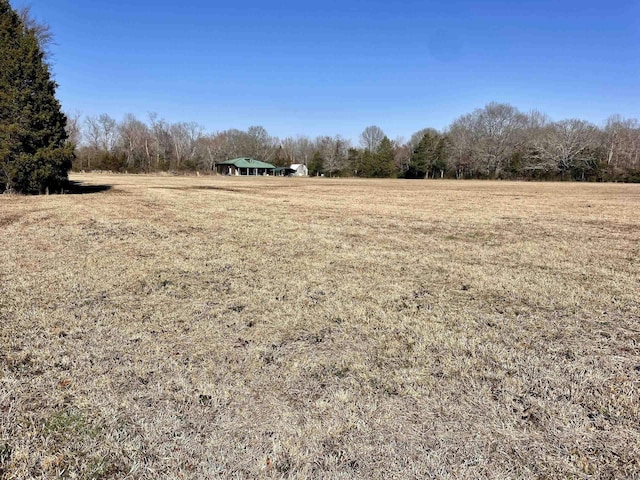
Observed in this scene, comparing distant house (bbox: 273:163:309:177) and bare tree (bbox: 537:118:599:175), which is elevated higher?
bare tree (bbox: 537:118:599:175)

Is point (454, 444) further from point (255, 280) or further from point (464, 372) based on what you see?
point (255, 280)

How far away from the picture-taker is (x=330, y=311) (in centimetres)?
393

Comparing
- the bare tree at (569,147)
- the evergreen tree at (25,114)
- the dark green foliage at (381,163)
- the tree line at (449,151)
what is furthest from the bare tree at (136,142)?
the bare tree at (569,147)

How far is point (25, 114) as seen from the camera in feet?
51.9

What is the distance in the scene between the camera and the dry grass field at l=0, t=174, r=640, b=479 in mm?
1914

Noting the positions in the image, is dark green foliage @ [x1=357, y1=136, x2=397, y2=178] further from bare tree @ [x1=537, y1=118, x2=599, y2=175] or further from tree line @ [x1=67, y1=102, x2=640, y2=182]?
bare tree @ [x1=537, y1=118, x2=599, y2=175]

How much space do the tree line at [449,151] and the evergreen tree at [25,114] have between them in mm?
47415

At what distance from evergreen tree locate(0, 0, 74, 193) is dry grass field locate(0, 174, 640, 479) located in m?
13.4

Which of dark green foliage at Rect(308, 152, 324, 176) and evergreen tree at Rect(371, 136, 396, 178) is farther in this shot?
dark green foliage at Rect(308, 152, 324, 176)

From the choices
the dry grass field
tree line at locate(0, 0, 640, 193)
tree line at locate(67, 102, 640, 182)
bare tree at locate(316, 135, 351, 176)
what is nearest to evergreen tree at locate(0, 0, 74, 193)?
tree line at locate(0, 0, 640, 193)

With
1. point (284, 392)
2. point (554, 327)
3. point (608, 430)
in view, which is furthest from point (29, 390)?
point (554, 327)

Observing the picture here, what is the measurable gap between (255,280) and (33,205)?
13062 mm

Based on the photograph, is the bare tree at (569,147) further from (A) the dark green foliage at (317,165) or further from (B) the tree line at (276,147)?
(A) the dark green foliage at (317,165)

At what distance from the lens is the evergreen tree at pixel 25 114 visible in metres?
15.6
